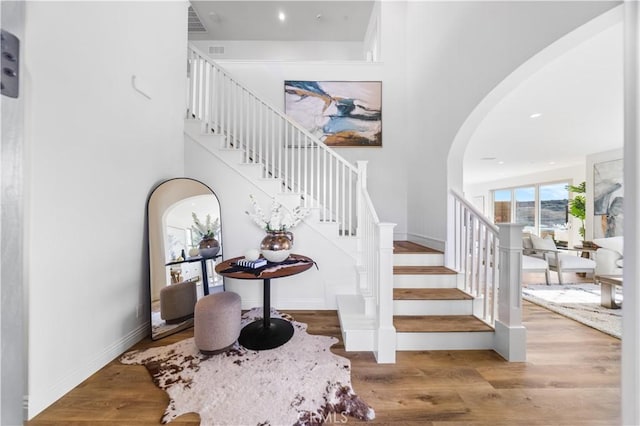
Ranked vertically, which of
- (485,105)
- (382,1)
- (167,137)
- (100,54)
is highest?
(382,1)

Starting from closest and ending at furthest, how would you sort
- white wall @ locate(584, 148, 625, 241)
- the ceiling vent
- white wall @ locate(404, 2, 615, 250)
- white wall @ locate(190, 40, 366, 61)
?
white wall @ locate(404, 2, 615, 250), the ceiling vent, white wall @ locate(190, 40, 366, 61), white wall @ locate(584, 148, 625, 241)

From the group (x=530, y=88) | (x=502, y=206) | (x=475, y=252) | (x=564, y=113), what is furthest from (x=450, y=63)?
(x=502, y=206)

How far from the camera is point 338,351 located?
6.57 ft

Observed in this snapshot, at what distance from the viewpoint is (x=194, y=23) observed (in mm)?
4719

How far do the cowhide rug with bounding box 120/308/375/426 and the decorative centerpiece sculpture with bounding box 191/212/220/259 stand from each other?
83 cm

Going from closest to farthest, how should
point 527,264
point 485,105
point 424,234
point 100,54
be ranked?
1. point 100,54
2. point 485,105
3. point 424,234
4. point 527,264

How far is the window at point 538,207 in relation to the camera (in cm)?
732

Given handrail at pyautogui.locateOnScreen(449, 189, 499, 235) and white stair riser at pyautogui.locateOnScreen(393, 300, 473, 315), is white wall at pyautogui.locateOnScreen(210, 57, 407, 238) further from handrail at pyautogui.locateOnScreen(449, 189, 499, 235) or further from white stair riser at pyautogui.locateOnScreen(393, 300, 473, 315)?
white stair riser at pyautogui.locateOnScreen(393, 300, 473, 315)

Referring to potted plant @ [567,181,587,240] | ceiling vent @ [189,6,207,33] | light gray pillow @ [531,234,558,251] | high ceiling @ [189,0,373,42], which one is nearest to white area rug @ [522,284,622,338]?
light gray pillow @ [531,234,558,251]

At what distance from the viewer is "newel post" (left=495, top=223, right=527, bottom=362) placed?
188cm

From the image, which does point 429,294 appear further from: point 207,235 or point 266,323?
point 207,235

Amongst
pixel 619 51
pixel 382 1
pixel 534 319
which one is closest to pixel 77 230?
pixel 534 319

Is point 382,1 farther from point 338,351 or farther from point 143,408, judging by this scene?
point 143,408

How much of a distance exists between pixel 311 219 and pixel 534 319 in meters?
2.62
